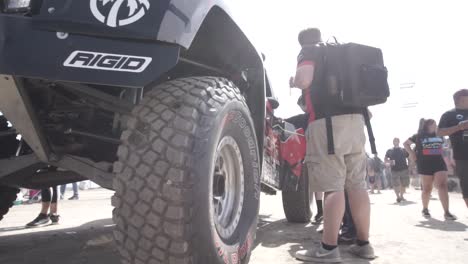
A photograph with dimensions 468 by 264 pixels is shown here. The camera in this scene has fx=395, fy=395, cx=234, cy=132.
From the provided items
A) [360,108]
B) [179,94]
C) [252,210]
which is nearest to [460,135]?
[360,108]

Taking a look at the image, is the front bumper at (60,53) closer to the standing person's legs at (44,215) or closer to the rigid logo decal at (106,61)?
the rigid logo decal at (106,61)

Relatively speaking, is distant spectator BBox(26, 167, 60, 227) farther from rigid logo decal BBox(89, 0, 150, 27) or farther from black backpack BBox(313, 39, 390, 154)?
rigid logo decal BBox(89, 0, 150, 27)

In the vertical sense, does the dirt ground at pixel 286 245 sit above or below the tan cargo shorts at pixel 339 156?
below

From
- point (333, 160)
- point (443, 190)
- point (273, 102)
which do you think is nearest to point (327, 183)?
point (333, 160)

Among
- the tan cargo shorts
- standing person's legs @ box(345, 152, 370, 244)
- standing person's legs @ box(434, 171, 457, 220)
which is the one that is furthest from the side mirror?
standing person's legs @ box(434, 171, 457, 220)

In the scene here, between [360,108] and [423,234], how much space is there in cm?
197

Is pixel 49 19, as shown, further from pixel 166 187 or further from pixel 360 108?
pixel 360 108

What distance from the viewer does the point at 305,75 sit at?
3.15m

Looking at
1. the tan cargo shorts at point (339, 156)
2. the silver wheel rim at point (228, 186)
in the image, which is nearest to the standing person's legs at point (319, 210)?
the tan cargo shorts at point (339, 156)

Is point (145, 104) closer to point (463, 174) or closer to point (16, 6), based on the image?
point (16, 6)

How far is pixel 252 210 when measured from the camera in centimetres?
254

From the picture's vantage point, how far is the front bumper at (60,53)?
1566 millimetres

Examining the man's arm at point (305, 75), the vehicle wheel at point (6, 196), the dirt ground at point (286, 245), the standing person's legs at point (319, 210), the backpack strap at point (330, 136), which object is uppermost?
the man's arm at point (305, 75)

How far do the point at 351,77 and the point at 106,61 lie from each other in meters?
2.05
